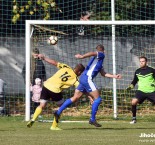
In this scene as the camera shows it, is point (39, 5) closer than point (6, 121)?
No

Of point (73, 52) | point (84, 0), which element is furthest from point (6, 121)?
point (84, 0)

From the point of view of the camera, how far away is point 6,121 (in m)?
19.0

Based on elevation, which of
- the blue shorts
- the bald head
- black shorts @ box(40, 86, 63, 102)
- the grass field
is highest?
the bald head

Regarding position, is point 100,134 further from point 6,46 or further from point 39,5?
A: point 6,46

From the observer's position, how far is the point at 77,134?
14.9m

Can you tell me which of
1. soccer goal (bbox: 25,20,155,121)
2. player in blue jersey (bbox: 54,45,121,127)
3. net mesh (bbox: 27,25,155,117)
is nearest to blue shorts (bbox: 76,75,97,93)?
player in blue jersey (bbox: 54,45,121,127)

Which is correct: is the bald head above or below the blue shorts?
above

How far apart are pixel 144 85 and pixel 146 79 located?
0.16 m

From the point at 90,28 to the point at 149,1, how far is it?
2830mm

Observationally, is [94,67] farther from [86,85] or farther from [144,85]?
[144,85]

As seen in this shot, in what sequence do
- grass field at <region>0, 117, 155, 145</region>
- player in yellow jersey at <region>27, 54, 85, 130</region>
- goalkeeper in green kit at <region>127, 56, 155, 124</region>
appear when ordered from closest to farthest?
1. grass field at <region>0, 117, 155, 145</region>
2. player in yellow jersey at <region>27, 54, 85, 130</region>
3. goalkeeper in green kit at <region>127, 56, 155, 124</region>

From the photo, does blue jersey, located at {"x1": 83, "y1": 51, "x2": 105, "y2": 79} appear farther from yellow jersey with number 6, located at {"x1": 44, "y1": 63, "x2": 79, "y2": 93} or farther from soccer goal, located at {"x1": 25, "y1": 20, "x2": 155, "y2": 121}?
soccer goal, located at {"x1": 25, "y1": 20, "x2": 155, "y2": 121}

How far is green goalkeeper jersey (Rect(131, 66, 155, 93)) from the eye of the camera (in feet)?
61.0

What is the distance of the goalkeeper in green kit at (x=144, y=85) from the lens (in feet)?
60.7
